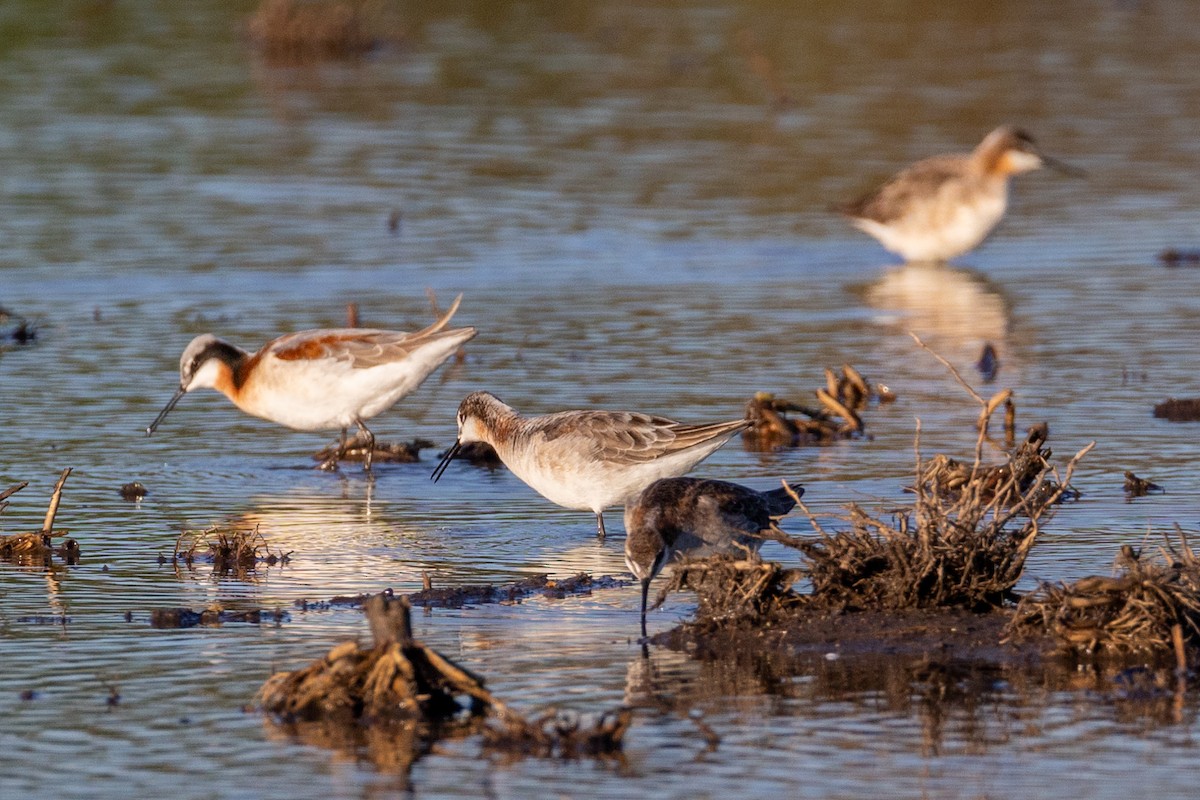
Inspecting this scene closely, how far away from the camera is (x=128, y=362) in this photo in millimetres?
15719

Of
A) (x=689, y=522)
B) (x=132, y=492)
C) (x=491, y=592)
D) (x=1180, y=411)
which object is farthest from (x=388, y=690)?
(x=1180, y=411)

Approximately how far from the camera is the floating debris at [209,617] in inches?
352

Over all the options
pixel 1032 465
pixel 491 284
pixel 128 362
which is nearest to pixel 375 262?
pixel 491 284

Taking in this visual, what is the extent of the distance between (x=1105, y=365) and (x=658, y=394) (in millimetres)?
3454

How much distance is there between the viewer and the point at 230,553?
9984mm

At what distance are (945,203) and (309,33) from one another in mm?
18183

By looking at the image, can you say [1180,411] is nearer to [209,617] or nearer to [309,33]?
[209,617]

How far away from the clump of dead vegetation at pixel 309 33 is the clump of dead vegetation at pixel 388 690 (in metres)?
28.4

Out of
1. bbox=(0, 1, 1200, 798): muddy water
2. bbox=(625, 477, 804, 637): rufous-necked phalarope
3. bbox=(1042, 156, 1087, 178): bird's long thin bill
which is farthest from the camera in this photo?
bbox=(1042, 156, 1087, 178): bird's long thin bill

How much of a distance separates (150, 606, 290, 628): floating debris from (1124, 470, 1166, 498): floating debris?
476 cm

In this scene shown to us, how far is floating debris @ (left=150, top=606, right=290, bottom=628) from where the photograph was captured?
29.3 feet

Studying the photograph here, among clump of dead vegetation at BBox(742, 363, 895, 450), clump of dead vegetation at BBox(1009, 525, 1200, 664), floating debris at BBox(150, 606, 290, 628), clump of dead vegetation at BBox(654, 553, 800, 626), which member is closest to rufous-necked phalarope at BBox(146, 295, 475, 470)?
clump of dead vegetation at BBox(742, 363, 895, 450)

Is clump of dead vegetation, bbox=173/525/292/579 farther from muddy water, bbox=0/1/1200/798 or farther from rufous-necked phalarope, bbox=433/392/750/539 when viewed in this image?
rufous-necked phalarope, bbox=433/392/750/539

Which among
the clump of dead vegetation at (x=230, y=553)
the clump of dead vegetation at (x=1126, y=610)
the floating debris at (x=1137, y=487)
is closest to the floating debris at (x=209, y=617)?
the clump of dead vegetation at (x=230, y=553)
